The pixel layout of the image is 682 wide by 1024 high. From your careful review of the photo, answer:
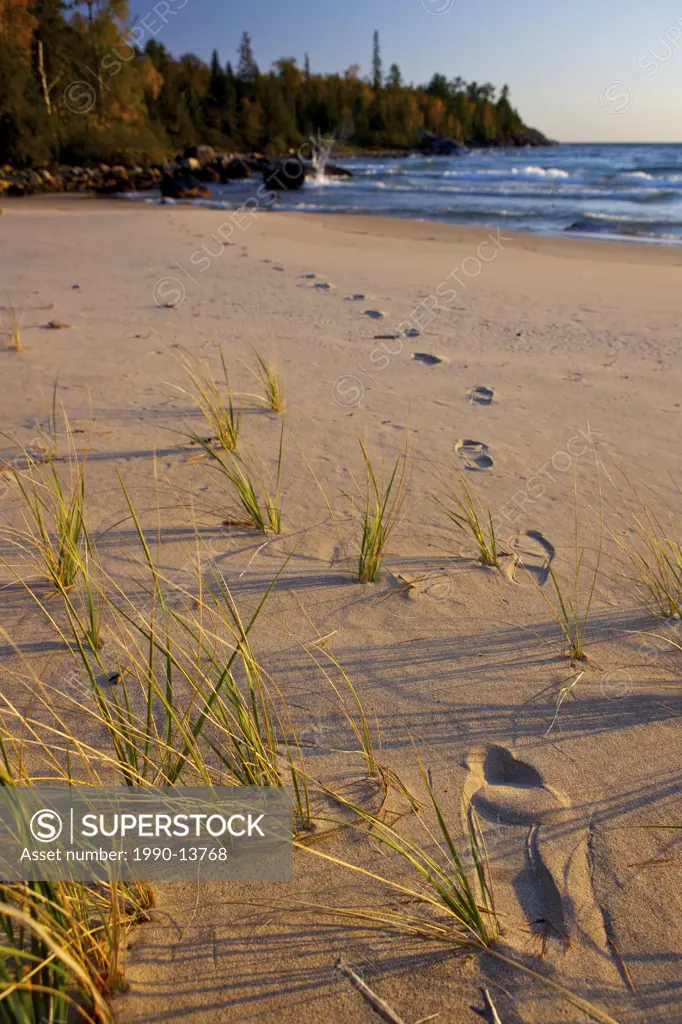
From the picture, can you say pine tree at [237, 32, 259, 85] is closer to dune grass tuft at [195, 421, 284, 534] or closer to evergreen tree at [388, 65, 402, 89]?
evergreen tree at [388, 65, 402, 89]

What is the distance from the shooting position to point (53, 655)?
5.18ft

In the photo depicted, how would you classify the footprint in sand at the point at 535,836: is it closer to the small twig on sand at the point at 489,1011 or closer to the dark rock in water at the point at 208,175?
the small twig on sand at the point at 489,1011

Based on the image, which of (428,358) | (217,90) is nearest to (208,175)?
(428,358)

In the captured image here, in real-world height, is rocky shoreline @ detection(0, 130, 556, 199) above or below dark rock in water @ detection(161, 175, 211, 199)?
above

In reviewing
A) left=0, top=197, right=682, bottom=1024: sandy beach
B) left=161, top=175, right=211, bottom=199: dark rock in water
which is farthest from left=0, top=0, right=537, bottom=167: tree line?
left=0, top=197, right=682, bottom=1024: sandy beach

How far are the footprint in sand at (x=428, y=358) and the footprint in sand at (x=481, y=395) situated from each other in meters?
0.44

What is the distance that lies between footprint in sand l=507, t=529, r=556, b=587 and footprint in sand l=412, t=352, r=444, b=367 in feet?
6.06

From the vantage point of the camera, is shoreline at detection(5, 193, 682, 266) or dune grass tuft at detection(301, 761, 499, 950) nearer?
dune grass tuft at detection(301, 761, 499, 950)

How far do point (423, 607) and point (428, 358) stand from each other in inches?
93.8

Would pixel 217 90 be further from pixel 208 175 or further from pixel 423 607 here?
pixel 423 607

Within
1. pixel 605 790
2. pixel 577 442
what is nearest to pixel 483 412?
pixel 577 442

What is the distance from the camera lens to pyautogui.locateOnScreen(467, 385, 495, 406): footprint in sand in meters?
3.26

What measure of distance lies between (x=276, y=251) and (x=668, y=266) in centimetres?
431

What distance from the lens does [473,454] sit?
2711 millimetres
